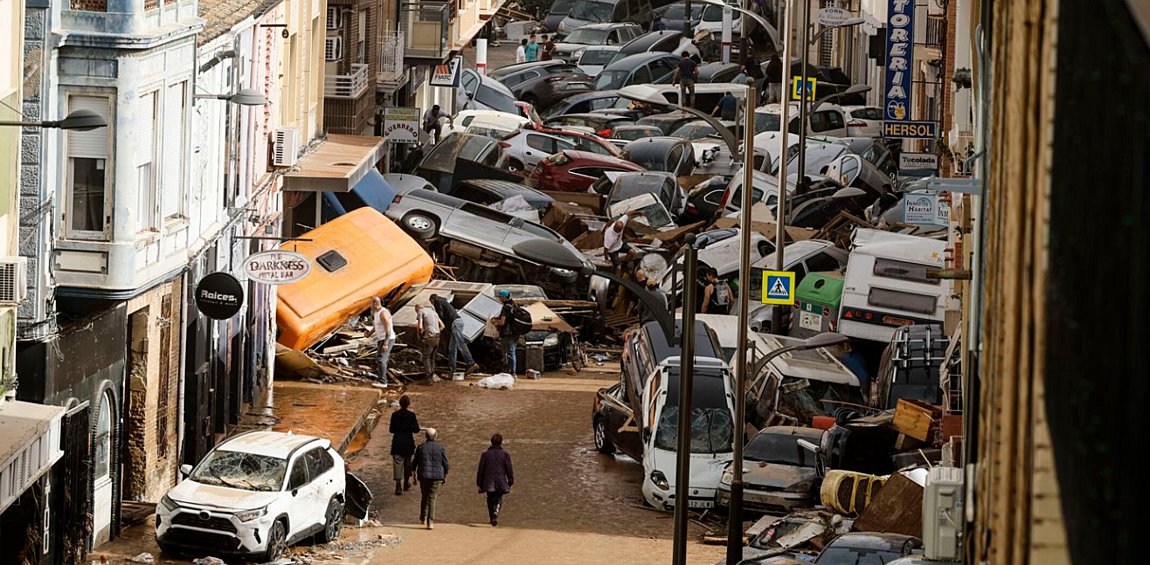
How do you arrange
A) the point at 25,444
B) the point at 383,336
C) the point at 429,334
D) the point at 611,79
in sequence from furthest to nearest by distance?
the point at 611,79, the point at 429,334, the point at 383,336, the point at 25,444

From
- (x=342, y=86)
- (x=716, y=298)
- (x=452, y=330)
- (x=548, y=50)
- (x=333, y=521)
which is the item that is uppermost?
(x=548, y=50)

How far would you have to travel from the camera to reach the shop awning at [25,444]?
672 inches

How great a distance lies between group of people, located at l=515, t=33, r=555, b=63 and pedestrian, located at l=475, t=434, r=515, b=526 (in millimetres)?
53210

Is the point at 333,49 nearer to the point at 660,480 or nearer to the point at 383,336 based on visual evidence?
the point at 383,336

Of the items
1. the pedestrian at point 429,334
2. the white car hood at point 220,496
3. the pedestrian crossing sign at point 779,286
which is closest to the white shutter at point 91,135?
the white car hood at point 220,496

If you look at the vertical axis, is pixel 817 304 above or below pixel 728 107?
below

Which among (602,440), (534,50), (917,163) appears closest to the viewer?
(602,440)

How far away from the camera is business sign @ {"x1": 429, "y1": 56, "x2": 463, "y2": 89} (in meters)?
52.4

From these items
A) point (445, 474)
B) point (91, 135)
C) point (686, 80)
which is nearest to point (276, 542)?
point (445, 474)

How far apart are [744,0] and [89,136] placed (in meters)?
68.5

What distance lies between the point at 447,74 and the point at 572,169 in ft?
25.1

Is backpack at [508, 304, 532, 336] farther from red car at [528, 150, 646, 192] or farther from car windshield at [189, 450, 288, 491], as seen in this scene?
red car at [528, 150, 646, 192]

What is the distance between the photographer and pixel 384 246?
34.2 metres

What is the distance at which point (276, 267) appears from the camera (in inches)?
992
